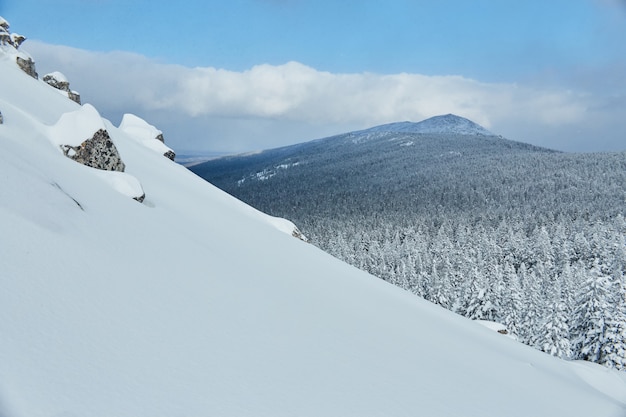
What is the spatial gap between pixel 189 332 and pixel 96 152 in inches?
434

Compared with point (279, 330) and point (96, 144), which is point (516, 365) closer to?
point (279, 330)

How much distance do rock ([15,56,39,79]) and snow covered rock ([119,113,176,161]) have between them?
734cm

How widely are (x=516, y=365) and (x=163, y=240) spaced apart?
11.4 meters

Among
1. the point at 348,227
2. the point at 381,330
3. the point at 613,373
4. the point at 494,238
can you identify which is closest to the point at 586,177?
the point at 494,238

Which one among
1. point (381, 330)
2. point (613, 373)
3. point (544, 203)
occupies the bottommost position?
point (613, 373)

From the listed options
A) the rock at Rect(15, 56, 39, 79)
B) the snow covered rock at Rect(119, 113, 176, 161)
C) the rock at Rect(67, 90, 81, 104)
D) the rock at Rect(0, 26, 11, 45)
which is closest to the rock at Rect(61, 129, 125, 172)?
the snow covered rock at Rect(119, 113, 176, 161)

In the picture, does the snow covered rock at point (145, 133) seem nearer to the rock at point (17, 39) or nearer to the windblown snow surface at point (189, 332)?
the rock at point (17, 39)

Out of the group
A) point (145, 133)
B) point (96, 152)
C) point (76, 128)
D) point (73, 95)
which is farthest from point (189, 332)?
point (73, 95)

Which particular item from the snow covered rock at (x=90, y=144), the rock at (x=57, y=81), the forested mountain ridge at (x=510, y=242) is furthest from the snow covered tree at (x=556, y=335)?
the rock at (x=57, y=81)

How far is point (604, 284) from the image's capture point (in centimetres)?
3097

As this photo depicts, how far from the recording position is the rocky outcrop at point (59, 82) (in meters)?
34.6

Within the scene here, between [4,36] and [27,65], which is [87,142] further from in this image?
[4,36]

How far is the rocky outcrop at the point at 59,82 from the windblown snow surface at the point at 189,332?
25446mm

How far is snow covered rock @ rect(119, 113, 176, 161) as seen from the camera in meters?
32.8
